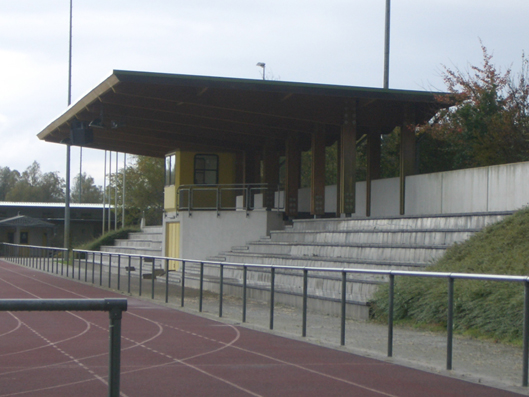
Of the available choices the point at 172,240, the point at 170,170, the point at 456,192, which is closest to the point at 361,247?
the point at 456,192

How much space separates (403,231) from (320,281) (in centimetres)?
594

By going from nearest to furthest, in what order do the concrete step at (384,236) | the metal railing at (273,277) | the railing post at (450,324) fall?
1. the metal railing at (273,277)
2. the railing post at (450,324)
3. the concrete step at (384,236)

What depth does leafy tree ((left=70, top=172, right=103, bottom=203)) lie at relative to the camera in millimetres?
168100

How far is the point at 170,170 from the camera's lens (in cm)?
3597

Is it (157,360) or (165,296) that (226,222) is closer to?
(165,296)

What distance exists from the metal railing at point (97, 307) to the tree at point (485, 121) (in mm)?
19642

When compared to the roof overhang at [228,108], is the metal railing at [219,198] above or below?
below

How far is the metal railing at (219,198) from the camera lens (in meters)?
31.7

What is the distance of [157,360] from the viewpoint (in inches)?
386

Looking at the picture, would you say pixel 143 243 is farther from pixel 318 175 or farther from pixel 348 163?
pixel 348 163

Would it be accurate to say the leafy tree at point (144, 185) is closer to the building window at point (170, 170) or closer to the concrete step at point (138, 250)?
the concrete step at point (138, 250)

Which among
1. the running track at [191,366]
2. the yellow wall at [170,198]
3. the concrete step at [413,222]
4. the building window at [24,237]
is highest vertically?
the yellow wall at [170,198]

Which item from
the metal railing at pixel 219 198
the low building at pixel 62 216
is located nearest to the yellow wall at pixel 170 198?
the metal railing at pixel 219 198

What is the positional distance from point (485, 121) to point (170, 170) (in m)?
16.5
